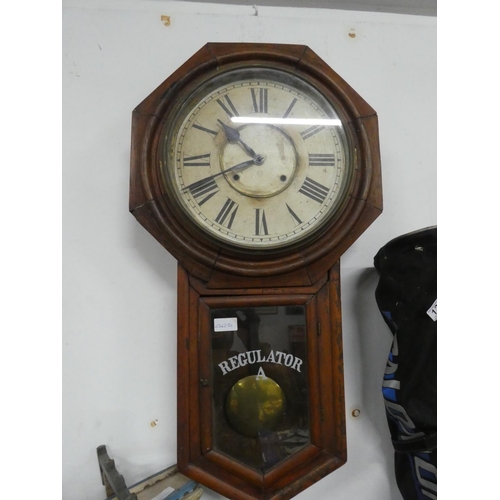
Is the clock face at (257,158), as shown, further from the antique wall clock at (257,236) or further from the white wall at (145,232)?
the white wall at (145,232)

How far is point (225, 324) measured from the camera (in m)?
0.74

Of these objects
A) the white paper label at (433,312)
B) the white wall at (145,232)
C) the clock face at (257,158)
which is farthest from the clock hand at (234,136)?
the white paper label at (433,312)

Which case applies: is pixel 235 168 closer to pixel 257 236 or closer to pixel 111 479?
pixel 257 236

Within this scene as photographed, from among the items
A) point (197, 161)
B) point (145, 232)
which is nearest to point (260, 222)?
point (197, 161)

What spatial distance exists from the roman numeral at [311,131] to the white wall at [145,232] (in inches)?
12.3

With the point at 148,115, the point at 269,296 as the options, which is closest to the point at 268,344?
the point at 269,296

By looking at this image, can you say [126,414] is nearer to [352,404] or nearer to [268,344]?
[268,344]

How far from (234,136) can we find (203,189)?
11 cm

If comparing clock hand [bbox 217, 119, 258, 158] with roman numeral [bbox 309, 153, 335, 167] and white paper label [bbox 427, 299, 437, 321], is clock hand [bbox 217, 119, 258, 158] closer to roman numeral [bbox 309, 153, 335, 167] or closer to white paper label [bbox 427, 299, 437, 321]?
roman numeral [bbox 309, 153, 335, 167]

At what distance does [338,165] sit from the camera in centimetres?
76

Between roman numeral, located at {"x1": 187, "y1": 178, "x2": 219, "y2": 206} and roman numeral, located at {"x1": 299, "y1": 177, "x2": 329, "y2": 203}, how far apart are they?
0.53 feet

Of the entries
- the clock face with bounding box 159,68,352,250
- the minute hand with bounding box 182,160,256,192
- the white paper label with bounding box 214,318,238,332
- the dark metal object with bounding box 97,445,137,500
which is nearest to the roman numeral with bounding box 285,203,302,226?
the clock face with bounding box 159,68,352,250

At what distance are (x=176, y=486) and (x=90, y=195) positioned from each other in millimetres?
648

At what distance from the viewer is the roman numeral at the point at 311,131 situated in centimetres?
76
